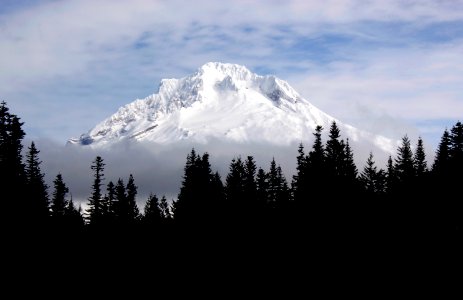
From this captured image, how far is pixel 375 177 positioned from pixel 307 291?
186 ft

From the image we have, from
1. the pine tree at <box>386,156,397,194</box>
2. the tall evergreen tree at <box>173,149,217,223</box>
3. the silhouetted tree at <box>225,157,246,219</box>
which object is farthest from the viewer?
the pine tree at <box>386,156,397,194</box>

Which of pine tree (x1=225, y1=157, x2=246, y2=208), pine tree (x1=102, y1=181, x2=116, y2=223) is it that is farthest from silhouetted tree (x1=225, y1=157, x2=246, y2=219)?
pine tree (x1=102, y1=181, x2=116, y2=223)

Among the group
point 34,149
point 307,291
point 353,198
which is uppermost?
point 34,149

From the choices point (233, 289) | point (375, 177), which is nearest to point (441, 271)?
point (233, 289)

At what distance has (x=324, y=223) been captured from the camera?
40.9 meters

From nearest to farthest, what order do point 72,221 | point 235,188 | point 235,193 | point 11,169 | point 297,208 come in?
point 11,169, point 297,208, point 235,193, point 235,188, point 72,221

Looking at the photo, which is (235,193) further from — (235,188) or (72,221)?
(72,221)

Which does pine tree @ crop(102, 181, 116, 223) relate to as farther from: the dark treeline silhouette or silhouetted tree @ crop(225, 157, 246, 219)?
silhouetted tree @ crop(225, 157, 246, 219)

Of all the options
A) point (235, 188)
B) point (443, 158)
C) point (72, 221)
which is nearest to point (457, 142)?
point (443, 158)

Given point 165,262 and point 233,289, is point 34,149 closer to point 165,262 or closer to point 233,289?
point 165,262

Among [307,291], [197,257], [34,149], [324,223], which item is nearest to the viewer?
[307,291]

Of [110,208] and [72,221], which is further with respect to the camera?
[110,208]

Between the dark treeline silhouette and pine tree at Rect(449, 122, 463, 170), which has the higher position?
pine tree at Rect(449, 122, 463, 170)

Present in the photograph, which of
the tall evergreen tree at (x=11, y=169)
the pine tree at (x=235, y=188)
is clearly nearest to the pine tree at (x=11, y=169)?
the tall evergreen tree at (x=11, y=169)
